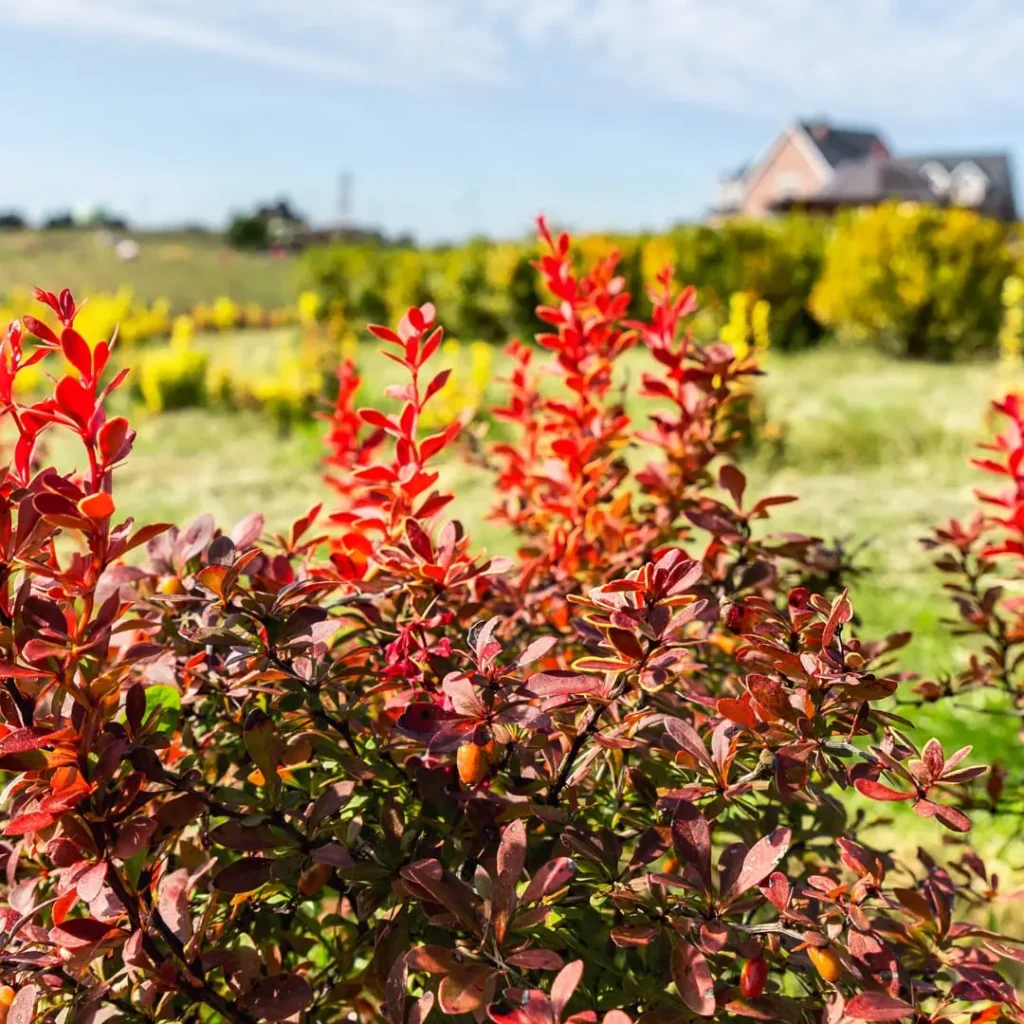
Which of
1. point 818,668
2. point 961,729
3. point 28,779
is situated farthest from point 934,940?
point 961,729

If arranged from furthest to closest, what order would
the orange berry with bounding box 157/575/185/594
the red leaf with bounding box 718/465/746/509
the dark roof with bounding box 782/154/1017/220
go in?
the dark roof with bounding box 782/154/1017/220 < the red leaf with bounding box 718/465/746/509 < the orange berry with bounding box 157/575/185/594

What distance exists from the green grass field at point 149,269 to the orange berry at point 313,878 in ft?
75.5

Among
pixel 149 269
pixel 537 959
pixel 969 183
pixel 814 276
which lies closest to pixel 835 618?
pixel 537 959

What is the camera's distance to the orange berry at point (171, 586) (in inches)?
45.1

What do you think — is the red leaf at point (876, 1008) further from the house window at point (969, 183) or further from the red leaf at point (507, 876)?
the house window at point (969, 183)

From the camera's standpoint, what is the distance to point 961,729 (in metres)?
2.99

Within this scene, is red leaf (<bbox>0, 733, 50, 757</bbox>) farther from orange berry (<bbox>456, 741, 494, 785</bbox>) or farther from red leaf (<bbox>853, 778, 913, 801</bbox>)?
red leaf (<bbox>853, 778, 913, 801</bbox>)

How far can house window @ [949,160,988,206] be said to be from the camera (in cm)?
4491

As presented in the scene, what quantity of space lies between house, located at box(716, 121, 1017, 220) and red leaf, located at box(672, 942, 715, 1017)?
3922cm

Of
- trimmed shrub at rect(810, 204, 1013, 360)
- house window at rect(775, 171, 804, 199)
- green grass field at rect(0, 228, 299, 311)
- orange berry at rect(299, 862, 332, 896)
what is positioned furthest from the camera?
house window at rect(775, 171, 804, 199)

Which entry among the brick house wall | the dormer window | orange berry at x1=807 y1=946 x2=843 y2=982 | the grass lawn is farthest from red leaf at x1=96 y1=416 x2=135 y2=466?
the brick house wall

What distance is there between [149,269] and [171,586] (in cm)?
2848

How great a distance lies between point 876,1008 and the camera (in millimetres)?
810

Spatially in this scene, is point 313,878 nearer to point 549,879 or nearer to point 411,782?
point 411,782
